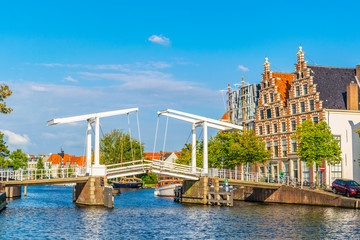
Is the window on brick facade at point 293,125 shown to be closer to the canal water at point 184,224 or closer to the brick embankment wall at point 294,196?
the brick embankment wall at point 294,196

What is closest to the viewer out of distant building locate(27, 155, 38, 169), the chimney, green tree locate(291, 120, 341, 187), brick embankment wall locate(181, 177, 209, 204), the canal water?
the canal water

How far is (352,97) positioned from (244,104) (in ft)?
53.1

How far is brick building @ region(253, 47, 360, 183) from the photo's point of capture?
48500mm

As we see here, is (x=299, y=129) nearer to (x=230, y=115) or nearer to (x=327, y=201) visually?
(x=327, y=201)

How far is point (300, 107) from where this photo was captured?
5103 cm

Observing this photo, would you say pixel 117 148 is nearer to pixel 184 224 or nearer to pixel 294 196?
pixel 294 196

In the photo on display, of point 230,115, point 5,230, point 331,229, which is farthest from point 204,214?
point 230,115

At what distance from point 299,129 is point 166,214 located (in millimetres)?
16546

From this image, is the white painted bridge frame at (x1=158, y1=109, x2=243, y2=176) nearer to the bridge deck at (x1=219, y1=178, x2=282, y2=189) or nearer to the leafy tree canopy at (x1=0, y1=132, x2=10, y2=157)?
the bridge deck at (x1=219, y1=178, x2=282, y2=189)

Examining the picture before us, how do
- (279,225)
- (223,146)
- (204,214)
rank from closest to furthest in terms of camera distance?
(279,225), (204,214), (223,146)

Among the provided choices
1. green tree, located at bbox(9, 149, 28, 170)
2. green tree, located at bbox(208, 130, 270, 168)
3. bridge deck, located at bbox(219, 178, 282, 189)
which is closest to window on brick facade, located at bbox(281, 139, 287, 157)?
green tree, located at bbox(208, 130, 270, 168)

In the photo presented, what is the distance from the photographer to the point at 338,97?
5041 centimetres

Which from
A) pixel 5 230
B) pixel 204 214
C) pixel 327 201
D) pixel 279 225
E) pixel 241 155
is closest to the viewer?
pixel 5 230

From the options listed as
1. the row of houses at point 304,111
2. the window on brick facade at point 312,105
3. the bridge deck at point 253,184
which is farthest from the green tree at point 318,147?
the window on brick facade at point 312,105
